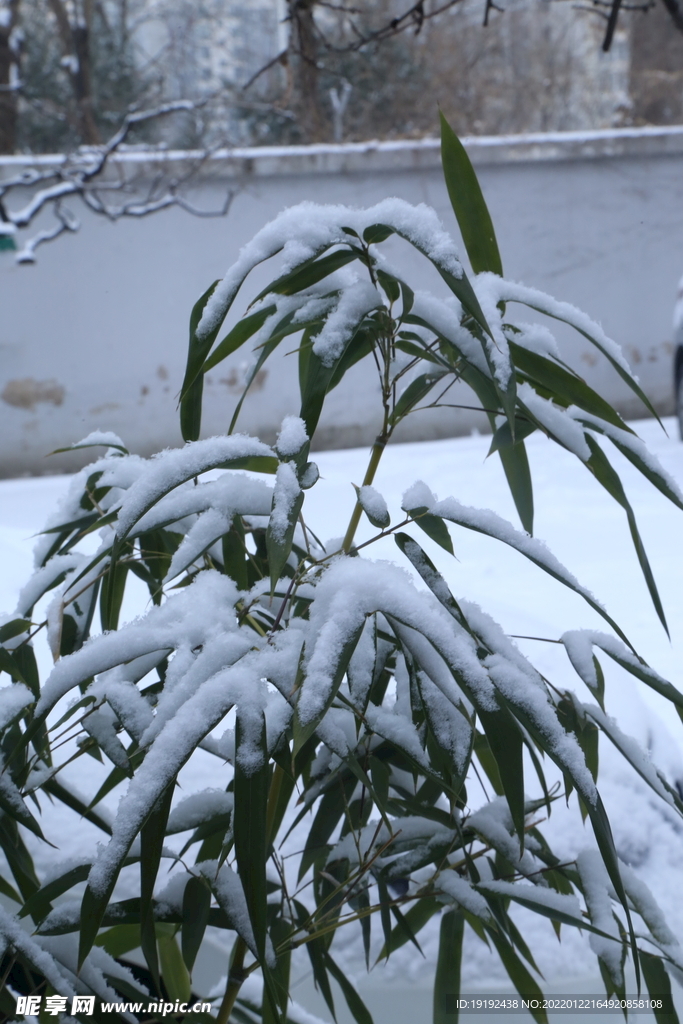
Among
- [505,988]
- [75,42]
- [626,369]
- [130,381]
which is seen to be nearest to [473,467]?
[130,381]

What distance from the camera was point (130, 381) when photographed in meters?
3.83

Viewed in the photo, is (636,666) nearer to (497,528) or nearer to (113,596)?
(497,528)

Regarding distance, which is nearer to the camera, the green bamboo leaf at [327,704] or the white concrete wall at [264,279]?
the green bamboo leaf at [327,704]

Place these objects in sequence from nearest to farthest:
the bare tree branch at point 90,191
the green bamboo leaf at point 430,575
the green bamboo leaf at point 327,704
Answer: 1. the green bamboo leaf at point 327,704
2. the green bamboo leaf at point 430,575
3. the bare tree branch at point 90,191

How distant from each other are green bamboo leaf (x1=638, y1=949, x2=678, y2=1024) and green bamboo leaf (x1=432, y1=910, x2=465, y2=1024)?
116mm

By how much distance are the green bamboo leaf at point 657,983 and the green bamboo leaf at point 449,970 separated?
0.38 feet

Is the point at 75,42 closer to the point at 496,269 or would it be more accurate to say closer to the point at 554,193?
the point at 554,193

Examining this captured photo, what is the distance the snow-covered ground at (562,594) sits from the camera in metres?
1.05

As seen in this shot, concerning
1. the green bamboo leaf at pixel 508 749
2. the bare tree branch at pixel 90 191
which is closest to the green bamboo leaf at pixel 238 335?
the green bamboo leaf at pixel 508 749

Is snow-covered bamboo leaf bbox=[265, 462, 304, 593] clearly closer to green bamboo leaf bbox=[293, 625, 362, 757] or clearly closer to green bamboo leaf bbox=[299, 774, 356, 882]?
green bamboo leaf bbox=[293, 625, 362, 757]

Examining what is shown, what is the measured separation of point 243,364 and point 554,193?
1.68 metres

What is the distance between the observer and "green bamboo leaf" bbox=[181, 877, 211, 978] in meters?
0.52

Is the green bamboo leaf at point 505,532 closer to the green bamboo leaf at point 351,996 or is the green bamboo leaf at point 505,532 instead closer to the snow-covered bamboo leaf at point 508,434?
the snow-covered bamboo leaf at point 508,434

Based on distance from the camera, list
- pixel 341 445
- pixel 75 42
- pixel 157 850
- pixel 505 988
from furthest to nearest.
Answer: pixel 75 42
pixel 341 445
pixel 505 988
pixel 157 850
